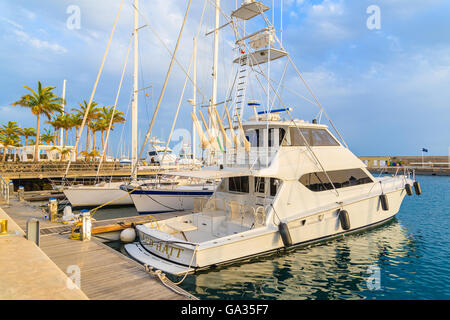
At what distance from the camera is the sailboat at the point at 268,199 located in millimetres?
7887

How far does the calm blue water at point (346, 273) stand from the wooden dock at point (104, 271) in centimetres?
115

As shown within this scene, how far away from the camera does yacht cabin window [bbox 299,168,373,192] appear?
1021 centimetres

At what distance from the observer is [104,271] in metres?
6.64

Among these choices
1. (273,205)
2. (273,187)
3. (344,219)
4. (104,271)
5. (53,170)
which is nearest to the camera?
(104,271)

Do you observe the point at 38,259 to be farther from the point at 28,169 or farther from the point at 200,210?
the point at 28,169

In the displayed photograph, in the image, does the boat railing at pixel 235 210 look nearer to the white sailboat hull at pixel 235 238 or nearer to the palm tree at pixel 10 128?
the white sailboat hull at pixel 235 238

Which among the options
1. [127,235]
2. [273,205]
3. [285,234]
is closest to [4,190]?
[127,235]

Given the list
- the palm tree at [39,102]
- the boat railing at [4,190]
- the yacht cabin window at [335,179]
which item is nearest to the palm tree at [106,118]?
the palm tree at [39,102]

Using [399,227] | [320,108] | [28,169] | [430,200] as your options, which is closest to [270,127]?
[320,108]

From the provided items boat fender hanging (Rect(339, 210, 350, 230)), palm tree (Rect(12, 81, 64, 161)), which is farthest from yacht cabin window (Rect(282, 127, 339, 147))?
palm tree (Rect(12, 81, 64, 161))

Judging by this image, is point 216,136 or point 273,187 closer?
point 273,187

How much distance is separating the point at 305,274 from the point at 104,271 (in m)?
5.24

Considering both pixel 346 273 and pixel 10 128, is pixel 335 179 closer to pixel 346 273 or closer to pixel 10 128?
pixel 346 273

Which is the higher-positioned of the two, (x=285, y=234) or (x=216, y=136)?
(x=216, y=136)
